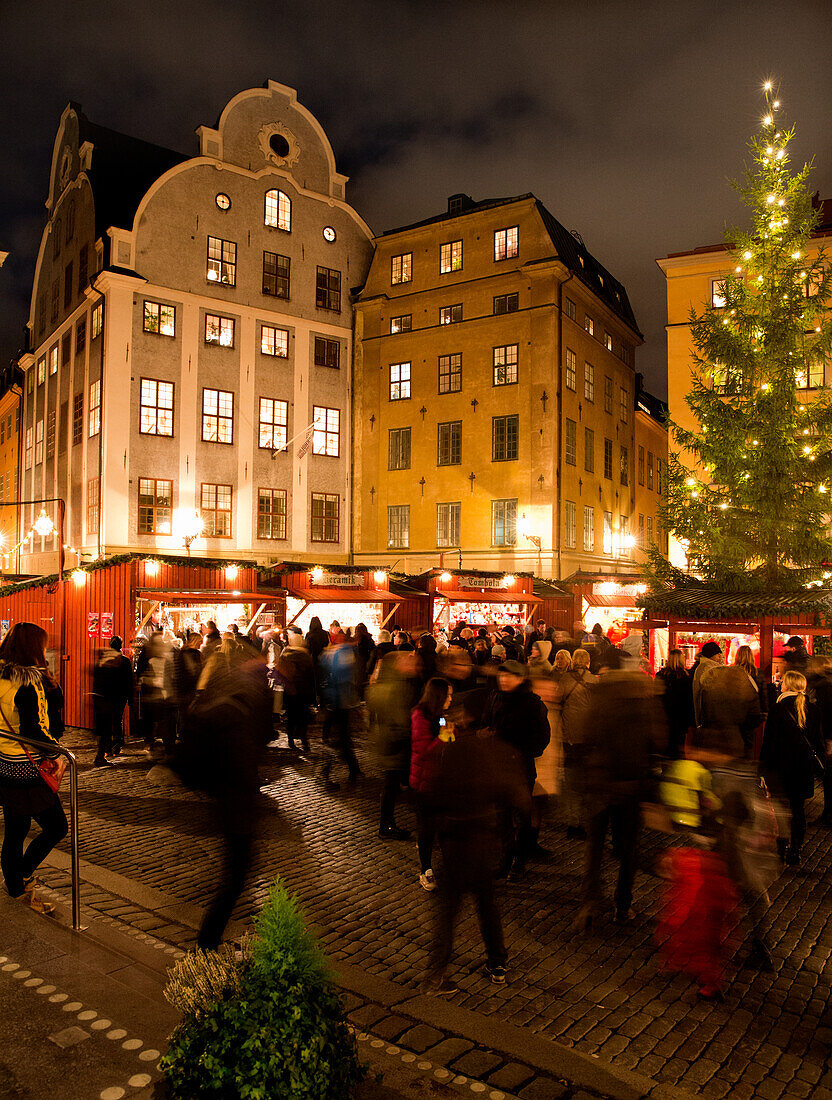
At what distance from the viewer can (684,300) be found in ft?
87.2

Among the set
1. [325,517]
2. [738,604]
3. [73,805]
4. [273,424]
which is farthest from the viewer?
[325,517]

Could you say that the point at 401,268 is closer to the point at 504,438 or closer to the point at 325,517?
the point at 504,438

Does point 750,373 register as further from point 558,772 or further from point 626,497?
point 626,497

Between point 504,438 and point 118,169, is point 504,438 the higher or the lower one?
the lower one

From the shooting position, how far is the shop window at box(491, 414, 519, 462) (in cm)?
2939

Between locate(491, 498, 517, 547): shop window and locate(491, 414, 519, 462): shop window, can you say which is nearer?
locate(491, 498, 517, 547): shop window

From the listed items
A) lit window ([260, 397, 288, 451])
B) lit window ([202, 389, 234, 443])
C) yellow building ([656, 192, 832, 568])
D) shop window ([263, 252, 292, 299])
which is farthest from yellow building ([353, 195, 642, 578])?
lit window ([202, 389, 234, 443])

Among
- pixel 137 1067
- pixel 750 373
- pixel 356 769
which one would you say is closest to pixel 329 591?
pixel 356 769

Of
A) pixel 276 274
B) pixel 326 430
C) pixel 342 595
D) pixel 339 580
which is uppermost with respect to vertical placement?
pixel 276 274

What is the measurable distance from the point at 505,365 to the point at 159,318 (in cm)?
1298

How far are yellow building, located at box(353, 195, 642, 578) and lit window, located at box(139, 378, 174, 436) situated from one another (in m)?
8.18

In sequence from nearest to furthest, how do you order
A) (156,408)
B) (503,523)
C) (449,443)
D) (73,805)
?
(73,805), (156,408), (503,523), (449,443)

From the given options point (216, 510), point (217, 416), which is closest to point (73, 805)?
point (216, 510)

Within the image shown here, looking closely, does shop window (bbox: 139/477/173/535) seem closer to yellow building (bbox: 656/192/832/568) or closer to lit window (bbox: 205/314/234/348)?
lit window (bbox: 205/314/234/348)
